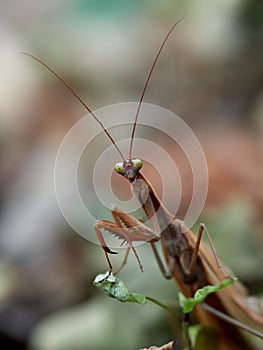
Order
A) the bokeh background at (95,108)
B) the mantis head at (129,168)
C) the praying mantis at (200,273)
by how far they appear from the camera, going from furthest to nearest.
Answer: the bokeh background at (95,108) → the praying mantis at (200,273) → the mantis head at (129,168)

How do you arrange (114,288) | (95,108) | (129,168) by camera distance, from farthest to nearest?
(95,108) < (129,168) < (114,288)

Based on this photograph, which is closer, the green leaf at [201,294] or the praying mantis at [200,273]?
the green leaf at [201,294]

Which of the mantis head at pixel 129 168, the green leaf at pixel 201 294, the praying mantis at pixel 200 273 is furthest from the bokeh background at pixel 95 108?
the mantis head at pixel 129 168

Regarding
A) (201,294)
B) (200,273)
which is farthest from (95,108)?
(201,294)

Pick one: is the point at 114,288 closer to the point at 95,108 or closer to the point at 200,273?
the point at 200,273

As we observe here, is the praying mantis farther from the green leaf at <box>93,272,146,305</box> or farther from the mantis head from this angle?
the green leaf at <box>93,272,146,305</box>

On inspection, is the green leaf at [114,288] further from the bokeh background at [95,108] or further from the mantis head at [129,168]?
the bokeh background at [95,108]

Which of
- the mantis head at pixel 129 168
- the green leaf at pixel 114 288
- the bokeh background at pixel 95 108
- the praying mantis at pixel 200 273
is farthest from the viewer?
the bokeh background at pixel 95 108

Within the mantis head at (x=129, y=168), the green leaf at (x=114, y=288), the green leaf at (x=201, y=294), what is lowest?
the green leaf at (x=201, y=294)

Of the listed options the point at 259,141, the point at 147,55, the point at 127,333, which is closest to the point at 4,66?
the point at 147,55
